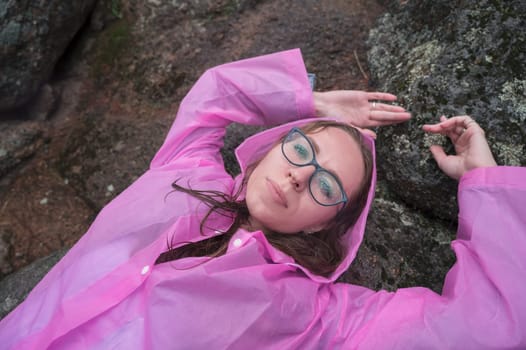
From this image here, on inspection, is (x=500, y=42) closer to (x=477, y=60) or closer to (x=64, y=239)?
(x=477, y=60)

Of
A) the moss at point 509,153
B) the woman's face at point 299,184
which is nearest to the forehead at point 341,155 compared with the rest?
the woman's face at point 299,184

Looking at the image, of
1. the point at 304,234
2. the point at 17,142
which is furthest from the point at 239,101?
the point at 17,142

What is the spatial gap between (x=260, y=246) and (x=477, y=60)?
135 centimetres

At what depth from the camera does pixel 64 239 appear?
2730mm

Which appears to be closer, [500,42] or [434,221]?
[500,42]

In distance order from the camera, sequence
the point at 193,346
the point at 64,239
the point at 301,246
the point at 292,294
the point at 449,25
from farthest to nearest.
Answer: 1. the point at 64,239
2. the point at 449,25
3. the point at 301,246
4. the point at 292,294
5. the point at 193,346

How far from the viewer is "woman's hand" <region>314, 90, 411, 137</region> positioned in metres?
2.17

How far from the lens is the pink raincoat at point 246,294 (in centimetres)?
168

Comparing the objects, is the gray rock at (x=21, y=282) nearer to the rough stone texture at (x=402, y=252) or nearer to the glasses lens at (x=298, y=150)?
the glasses lens at (x=298, y=150)

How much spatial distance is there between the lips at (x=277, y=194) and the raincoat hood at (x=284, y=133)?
318 mm

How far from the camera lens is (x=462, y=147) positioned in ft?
6.46

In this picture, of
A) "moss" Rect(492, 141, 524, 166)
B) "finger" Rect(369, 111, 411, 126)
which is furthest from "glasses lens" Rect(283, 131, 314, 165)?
"moss" Rect(492, 141, 524, 166)

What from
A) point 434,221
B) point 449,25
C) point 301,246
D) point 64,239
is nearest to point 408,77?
point 449,25

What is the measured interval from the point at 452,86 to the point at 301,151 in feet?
2.70
